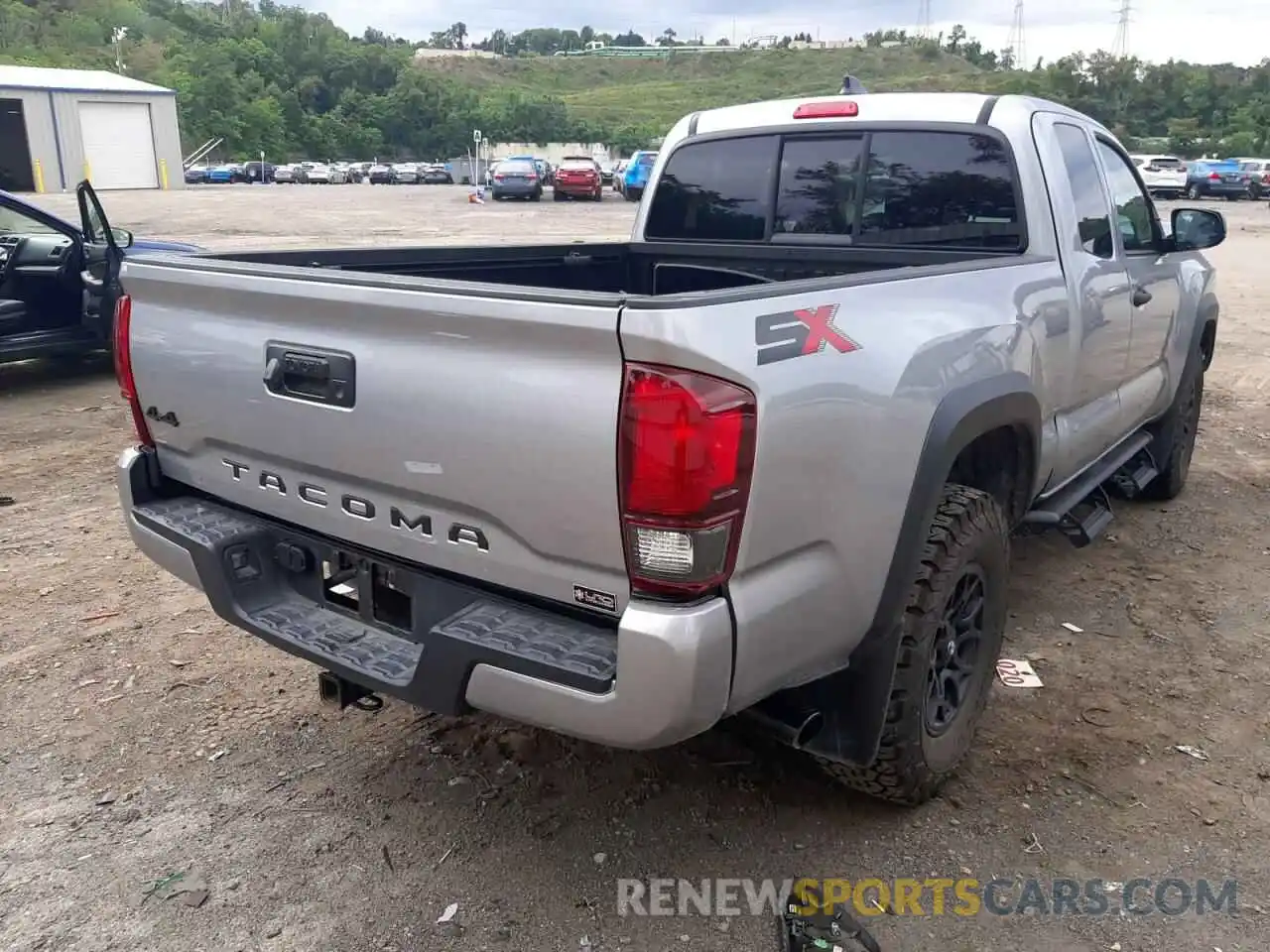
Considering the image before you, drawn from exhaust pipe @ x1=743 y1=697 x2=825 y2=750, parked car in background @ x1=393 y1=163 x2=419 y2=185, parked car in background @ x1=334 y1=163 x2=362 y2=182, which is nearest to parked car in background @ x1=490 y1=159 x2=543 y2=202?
parked car in background @ x1=393 y1=163 x2=419 y2=185

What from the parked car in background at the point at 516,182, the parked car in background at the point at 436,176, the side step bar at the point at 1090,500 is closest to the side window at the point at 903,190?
the side step bar at the point at 1090,500

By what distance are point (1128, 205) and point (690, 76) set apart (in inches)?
6575

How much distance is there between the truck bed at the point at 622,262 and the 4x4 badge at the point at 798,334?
1.29 m

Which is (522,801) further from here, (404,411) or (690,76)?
(690,76)

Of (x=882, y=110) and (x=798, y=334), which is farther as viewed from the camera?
(x=882, y=110)

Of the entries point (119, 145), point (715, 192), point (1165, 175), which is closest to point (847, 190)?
point (715, 192)

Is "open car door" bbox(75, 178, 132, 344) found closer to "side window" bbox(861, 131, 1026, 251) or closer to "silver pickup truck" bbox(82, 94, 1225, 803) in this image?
"silver pickup truck" bbox(82, 94, 1225, 803)

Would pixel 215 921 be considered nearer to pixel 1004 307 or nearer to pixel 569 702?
pixel 569 702

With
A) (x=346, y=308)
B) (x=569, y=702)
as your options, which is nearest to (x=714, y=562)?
(x=569, y=702)

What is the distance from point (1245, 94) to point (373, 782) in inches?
3456

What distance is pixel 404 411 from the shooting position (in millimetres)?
2484

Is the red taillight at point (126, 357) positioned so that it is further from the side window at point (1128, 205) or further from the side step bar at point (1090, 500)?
the side window at point (1128, 205)

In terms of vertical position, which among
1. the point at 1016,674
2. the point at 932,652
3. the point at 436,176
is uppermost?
the point at 932,652

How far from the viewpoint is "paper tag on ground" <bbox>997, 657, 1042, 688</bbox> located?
3.90 meters
